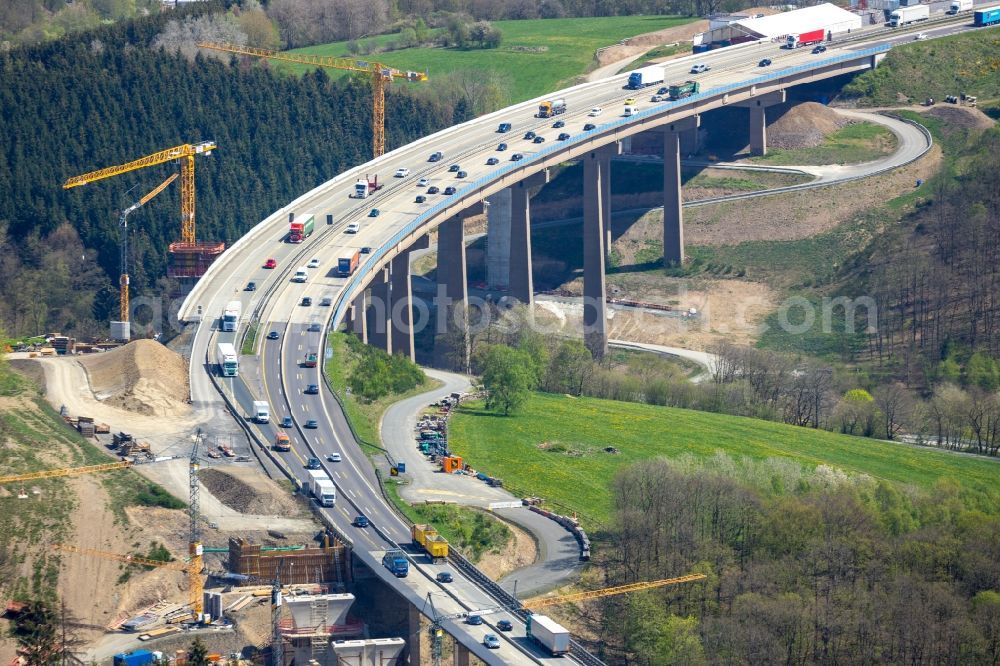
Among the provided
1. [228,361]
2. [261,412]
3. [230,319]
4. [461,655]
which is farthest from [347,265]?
[461,655]

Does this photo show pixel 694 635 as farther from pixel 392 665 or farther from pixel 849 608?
pixel 392 665

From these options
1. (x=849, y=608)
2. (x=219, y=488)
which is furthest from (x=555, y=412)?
(x=849, y=608)

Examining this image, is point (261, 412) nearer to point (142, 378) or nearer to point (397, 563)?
point (142, 378)

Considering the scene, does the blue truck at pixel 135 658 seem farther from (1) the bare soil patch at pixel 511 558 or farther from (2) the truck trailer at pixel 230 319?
(2) the truck trailer at pixel 230 319

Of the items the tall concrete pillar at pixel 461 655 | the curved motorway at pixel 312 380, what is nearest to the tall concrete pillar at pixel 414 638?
the curved motorway at pixel 312 380

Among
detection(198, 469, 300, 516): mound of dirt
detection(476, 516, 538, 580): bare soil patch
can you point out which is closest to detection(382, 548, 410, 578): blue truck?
detection(476, 516, 538, 580): bare soil patch
